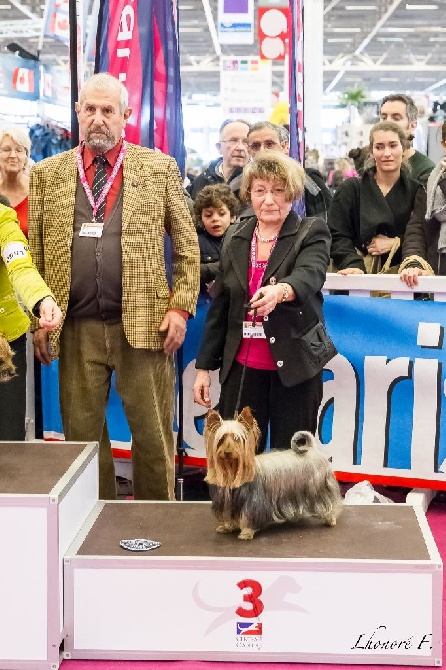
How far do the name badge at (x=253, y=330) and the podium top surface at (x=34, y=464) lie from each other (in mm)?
711

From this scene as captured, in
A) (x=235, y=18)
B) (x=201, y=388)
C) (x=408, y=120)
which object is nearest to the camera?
(x=201, y=388)

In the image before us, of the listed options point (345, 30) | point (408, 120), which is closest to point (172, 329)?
point (408, 120)

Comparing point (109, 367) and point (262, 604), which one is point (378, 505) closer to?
point (262, 604)

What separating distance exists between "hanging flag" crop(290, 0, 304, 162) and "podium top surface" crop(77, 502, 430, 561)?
8.76 feet

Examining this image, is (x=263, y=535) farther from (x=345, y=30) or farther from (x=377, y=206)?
(x=345, y=30)

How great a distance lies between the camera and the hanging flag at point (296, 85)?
17.6 ft

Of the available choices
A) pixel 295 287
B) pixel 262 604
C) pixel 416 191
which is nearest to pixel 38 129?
pixel 416 191

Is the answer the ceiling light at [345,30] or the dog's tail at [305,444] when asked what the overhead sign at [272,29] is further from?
the ceiling light at [345,30]

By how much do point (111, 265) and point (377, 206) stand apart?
63.0 inches

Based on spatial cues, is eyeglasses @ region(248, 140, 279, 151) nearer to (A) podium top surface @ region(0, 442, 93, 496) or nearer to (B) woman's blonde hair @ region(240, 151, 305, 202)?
(B) woman's blonde hair @ region(240, 151, 305, 202)

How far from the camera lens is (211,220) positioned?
14.9 feet

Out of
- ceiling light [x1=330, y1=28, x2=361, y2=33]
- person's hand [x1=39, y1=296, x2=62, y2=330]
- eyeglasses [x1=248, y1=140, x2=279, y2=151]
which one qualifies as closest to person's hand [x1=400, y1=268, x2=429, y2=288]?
eyeglasses [x1=248, y1=140, x2=279, y2=151]

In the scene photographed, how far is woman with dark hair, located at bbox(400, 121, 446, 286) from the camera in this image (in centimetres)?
427

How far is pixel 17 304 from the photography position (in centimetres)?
323
